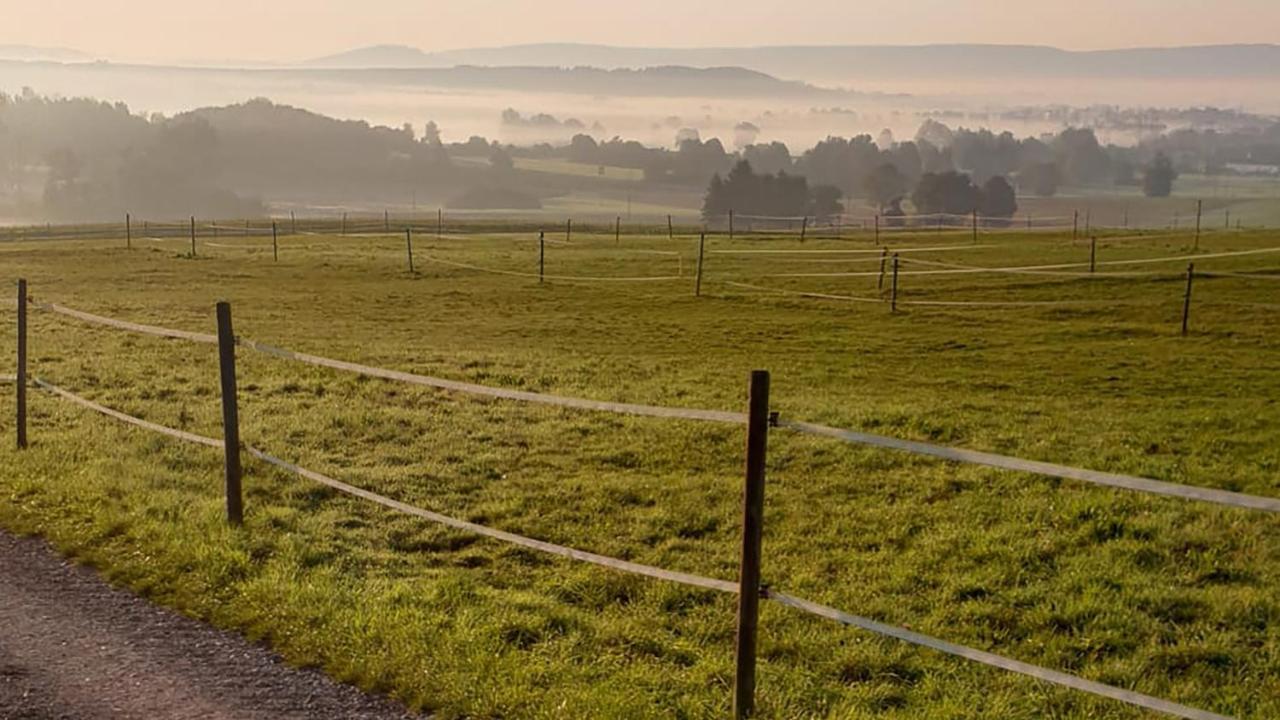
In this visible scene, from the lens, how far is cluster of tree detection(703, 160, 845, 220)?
617ft

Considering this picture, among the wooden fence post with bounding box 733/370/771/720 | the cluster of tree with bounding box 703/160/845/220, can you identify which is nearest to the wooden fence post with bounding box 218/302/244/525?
the wooden fence post with bounding box 733/370/771/720

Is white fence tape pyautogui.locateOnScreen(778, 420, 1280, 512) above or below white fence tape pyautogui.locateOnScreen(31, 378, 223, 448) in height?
above

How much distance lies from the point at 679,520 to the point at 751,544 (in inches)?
200

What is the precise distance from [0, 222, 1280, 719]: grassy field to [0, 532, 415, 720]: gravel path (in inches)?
9.1

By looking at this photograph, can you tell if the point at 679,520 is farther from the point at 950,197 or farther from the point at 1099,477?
the point at 950,197

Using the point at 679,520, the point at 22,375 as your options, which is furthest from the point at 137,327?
the point at 679,520

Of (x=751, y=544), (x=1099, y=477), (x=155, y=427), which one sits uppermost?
(x=1099, y=477)

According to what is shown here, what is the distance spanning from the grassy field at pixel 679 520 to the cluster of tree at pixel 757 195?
162140 mm

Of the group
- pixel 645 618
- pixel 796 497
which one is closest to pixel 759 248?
pixel 796 497

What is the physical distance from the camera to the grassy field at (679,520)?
7.44m

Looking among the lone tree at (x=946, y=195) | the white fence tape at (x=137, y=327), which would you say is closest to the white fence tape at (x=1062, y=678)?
the white fence tape at (x=137, y=327)

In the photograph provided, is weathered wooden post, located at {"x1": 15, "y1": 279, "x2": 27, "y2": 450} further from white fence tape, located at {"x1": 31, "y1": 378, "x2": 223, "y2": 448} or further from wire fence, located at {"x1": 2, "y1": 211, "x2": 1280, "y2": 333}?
wire fence, located at {"x1": 2, "y1": 211, "x2": 1280, "y2": 333}

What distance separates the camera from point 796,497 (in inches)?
480

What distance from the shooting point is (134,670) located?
707 centimetres
